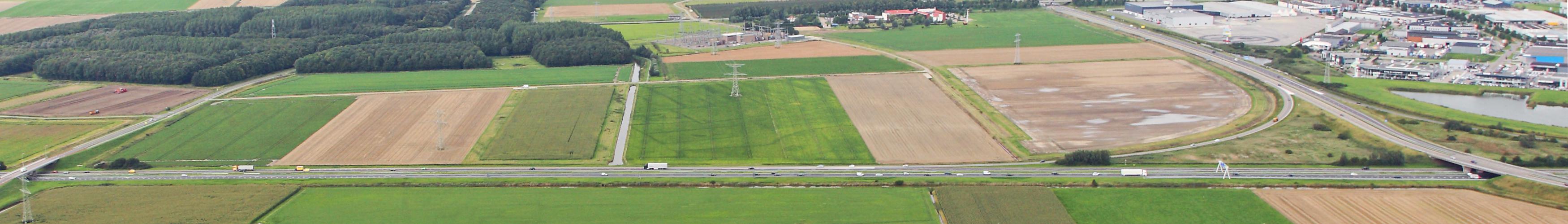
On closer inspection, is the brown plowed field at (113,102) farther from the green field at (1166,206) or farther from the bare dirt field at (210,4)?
the green field at (1166,206)

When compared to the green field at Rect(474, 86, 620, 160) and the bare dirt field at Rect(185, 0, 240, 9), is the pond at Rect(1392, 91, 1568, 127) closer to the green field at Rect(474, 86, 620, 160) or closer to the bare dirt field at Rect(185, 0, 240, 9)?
the green field at Rect(474, 86, 620, 160)

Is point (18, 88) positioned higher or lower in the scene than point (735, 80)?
lower

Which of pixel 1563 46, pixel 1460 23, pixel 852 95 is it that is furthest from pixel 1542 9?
pixel 852 95

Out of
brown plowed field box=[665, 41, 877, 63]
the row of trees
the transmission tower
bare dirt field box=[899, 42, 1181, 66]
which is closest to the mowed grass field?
the transmission tower

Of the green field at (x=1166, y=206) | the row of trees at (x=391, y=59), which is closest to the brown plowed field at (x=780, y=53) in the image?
the row of trees at (x=391, y=59)

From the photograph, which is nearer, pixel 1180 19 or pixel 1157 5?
pixel 1180 19

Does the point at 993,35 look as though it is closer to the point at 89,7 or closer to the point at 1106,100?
the point at 1106,100

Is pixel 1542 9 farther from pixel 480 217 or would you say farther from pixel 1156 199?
pixel 480 217

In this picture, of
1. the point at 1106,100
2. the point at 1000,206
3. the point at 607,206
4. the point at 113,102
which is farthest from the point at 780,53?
the point at 1000,206
